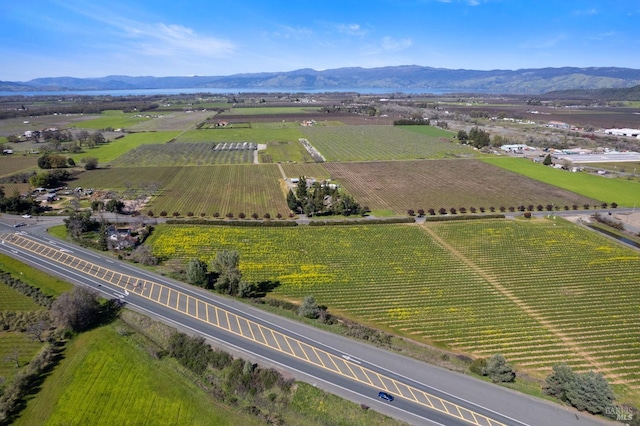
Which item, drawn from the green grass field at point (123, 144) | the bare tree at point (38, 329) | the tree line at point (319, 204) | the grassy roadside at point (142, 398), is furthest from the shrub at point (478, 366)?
the green grass field at point (123, 144)

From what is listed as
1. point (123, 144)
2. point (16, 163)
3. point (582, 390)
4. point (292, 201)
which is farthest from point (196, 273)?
point (123, 144)

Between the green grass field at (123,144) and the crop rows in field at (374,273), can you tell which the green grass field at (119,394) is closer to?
the crop rows in field at (374,273)

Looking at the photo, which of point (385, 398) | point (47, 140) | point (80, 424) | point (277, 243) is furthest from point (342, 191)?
point (47, 140)

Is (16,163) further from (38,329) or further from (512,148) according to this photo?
(512,148)

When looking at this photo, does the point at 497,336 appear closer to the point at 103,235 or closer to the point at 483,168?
the point at 103,235

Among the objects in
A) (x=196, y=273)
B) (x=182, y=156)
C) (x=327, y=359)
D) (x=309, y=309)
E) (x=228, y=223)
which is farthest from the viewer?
(x=182, y=156)

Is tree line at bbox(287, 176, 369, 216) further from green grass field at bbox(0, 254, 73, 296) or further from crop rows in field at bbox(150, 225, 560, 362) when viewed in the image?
green grass field at bbox(0, 254, 73, 296)

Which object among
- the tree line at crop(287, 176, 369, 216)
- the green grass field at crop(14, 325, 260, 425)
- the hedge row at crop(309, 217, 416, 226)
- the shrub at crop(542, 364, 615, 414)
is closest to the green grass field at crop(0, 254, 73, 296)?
the green grass field at crop(14, 325, 260, 425)

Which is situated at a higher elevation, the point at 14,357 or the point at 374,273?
the point at 14,357
